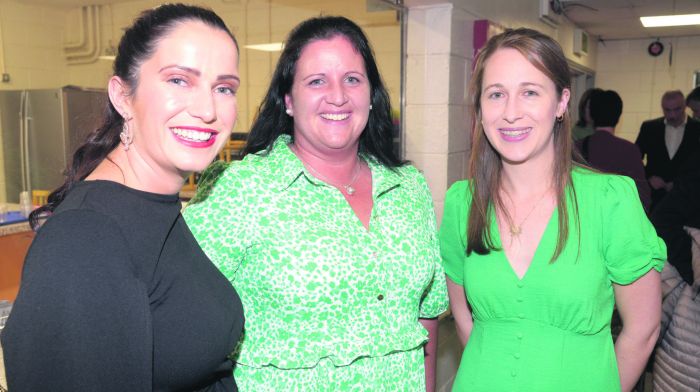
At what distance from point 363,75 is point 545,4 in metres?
4.48

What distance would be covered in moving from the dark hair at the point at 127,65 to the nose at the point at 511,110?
76cm

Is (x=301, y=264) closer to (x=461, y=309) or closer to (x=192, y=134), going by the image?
(x=192, y=134)

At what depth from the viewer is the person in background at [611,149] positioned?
349cm

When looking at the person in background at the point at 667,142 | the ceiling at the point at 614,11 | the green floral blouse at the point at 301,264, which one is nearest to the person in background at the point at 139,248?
the green floral blouse at the point at 301,264

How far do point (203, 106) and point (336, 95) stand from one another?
0.50 metres

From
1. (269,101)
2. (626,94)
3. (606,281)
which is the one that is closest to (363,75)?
(269,101)

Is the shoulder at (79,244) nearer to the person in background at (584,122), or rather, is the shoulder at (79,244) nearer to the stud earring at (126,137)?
the stud earring at (126,137)

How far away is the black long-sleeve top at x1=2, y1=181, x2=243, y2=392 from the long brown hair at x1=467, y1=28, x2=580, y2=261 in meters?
0.78

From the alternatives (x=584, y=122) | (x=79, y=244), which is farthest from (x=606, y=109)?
(x=79, y=244)

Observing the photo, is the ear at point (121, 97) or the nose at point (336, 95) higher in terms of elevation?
the nose at point (336, 95)

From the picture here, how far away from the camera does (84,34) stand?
19.3 feet

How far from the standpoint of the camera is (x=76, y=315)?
0.84 meters

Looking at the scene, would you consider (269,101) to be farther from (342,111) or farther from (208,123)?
(208,123)

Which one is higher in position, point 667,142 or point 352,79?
point 352,79
